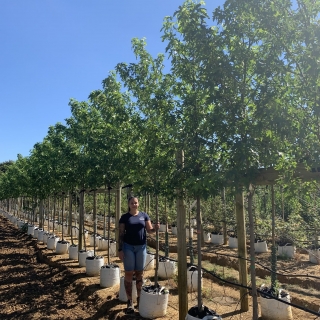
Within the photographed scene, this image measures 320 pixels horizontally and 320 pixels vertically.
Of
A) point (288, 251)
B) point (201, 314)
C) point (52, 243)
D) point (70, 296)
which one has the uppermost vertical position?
point (201, 314)

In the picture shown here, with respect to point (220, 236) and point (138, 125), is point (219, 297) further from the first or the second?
point (220, 236)

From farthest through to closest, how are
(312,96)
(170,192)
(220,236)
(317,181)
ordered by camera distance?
(220,236) < (170,192) < (317,181) < (312,96)

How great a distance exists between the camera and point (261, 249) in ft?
40.8

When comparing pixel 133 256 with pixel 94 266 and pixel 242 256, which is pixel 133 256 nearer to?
pixel 242 256

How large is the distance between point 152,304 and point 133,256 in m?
0.77

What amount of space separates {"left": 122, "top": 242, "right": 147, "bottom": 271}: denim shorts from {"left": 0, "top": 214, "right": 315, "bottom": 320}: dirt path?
76cm

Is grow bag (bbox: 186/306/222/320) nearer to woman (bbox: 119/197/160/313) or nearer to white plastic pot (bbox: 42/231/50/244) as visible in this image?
woman (bbox: 119/197/160/313)

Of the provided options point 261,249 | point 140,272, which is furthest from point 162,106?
point 261,249

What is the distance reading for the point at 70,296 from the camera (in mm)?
7332

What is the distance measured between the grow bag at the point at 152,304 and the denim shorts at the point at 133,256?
41cm

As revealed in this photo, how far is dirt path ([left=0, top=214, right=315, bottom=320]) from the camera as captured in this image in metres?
5.88

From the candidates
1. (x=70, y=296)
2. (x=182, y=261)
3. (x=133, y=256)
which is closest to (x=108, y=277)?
(x=70, y=296)

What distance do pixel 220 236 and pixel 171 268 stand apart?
7.09m

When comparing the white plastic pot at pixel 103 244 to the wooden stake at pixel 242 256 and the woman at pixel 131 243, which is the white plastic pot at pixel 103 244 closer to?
the woman at pixel 131 243
